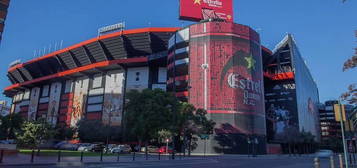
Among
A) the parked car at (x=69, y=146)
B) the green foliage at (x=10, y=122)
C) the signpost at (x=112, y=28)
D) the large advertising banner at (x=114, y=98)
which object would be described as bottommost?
the parked car at (x=69, y=146)

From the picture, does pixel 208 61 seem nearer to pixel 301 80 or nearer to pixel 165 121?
pixel 165 121

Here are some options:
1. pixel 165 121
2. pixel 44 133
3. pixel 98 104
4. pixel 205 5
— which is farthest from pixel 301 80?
pixel 44 133

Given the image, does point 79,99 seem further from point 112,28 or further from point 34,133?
point 34,133

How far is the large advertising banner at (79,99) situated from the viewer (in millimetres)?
87256

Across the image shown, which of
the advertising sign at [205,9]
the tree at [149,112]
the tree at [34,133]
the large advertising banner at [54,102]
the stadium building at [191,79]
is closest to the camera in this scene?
the tree at [34,133]

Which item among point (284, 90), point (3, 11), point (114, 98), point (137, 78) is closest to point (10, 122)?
point (3, 11)

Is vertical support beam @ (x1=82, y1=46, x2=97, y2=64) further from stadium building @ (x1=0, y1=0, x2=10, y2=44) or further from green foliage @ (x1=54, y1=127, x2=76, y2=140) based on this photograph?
stadium building @ (x1=0, y1=0, x2=10, y2=44)

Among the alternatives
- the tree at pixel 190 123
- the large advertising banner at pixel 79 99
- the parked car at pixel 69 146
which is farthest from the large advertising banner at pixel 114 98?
the tree at pixel 190 123

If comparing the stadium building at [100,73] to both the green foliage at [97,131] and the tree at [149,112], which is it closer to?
the green foliage at [97,131]

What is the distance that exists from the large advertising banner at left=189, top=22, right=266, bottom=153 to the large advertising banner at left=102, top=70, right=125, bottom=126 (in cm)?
2593

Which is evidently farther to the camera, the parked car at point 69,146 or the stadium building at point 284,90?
the stadium building at point 284,90

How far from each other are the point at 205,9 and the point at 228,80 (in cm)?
2062

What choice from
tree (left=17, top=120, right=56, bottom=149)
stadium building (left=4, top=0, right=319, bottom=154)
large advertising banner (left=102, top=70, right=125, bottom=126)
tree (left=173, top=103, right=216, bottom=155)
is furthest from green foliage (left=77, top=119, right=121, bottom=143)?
tree (left=17, top=120, right=56, bottom=149)

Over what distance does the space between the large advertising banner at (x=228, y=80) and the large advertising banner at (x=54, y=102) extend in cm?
5728
